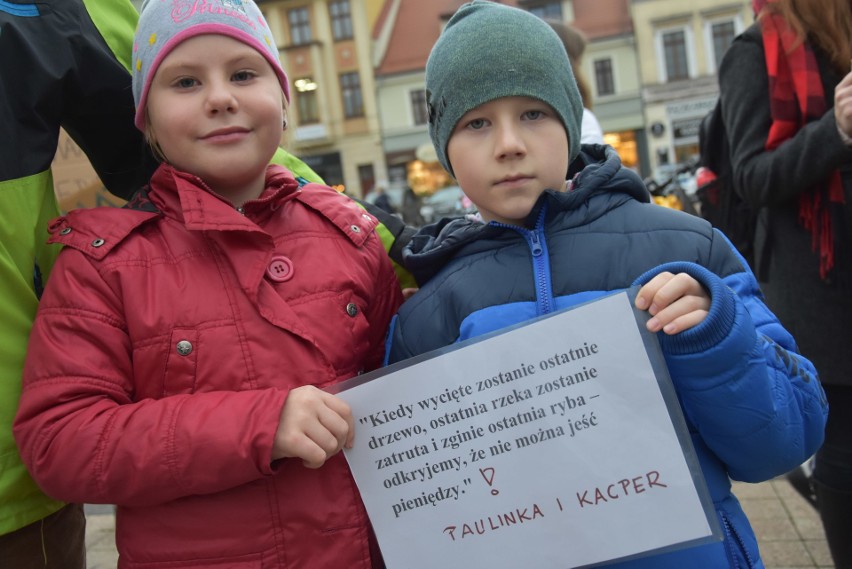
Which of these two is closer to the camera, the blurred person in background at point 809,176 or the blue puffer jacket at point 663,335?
the blue puffer jacket at point 663,335

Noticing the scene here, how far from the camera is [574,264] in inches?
51.6

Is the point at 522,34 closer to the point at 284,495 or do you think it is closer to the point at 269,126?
the point at 269,126

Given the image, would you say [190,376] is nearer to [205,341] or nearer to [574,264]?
[205,341]

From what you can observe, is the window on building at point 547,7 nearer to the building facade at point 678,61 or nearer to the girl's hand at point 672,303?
the building facade at point 678,61

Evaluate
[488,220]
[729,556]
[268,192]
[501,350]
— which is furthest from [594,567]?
[268,192]

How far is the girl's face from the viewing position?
4.32ft

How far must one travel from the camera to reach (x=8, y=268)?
4.11 feet

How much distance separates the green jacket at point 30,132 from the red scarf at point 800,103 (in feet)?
5.18

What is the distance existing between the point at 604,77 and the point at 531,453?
91.8ft

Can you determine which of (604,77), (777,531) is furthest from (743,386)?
(604,77)

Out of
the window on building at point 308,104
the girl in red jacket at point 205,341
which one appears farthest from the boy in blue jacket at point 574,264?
the window on building at point 308,104

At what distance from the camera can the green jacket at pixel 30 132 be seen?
4.10 ft

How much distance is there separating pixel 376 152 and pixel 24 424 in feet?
92.4

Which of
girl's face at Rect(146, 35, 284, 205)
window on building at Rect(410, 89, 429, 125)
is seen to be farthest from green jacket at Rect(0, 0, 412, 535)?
window on building at Rect(410, 89, 429, 125)
